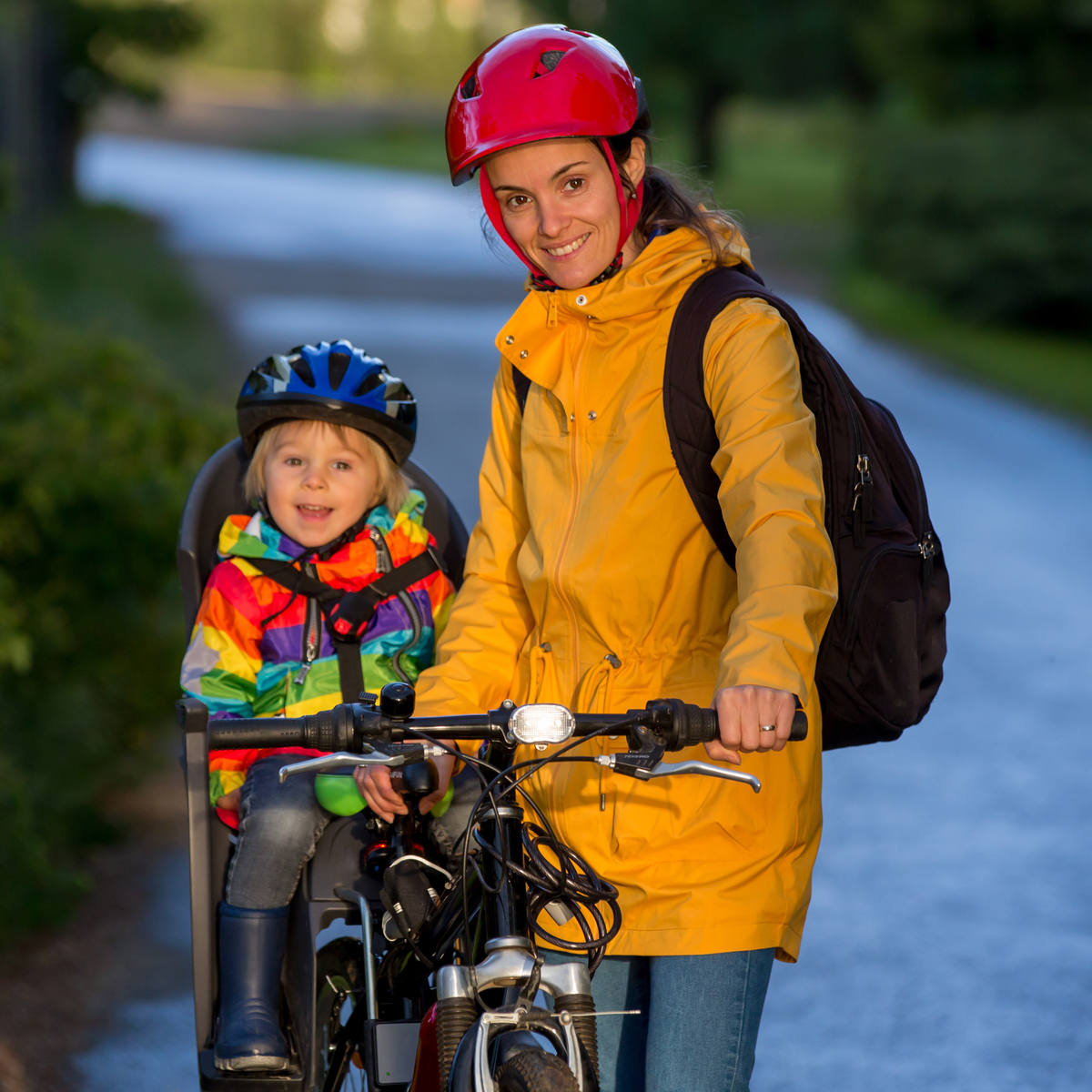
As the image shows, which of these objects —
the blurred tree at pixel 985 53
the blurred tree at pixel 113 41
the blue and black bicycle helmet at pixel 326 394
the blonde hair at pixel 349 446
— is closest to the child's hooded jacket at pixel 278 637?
the blonde hair at pixel 349 446

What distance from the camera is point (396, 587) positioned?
11.6ft

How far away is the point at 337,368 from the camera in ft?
12.2

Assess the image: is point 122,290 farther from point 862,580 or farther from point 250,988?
point 862,580

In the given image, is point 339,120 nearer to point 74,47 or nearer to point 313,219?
point 313,219

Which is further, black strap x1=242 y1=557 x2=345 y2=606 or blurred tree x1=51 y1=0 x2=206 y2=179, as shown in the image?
blurred tree x1=51 y1=0 x2=206 y2=179

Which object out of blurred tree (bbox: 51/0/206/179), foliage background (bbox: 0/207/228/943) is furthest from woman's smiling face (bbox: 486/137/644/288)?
blurred tree (bbox: 51/0/206/179)

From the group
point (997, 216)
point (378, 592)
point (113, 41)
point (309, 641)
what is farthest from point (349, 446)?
point (113, 41)

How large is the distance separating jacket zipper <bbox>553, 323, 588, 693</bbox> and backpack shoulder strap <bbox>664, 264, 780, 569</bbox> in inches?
6.6

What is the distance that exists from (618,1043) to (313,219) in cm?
2790

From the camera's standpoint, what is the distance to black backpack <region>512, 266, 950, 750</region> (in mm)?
2652

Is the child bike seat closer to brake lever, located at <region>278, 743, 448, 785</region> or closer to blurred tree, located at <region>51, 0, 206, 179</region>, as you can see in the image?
brake lever, located at <region>278, 743, 448, 785</region>

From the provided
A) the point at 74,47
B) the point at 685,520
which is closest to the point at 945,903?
the point at 685,520

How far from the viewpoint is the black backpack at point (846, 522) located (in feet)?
8.70

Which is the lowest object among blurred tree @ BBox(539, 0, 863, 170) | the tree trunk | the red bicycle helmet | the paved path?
the paved path
